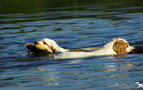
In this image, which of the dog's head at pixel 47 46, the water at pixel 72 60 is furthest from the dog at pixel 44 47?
the water at pixel 72 60

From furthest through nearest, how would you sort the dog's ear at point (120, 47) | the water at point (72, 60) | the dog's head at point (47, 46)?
the dog's head at point (47, 46) < the dog's ear at point (120, 47) < the water at point (72, 60)

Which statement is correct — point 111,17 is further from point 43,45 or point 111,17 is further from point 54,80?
point 54,80

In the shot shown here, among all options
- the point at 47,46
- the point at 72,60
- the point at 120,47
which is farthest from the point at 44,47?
the point at 120,47

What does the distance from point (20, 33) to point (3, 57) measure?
18.8ft

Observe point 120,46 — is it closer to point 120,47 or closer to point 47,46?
point 120,47

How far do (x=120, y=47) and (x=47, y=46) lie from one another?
260cm

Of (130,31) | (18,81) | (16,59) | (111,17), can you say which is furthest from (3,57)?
(111,17)

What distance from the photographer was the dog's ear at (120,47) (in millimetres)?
10960

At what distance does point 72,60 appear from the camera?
11.0 meters

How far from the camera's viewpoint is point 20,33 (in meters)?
18.3

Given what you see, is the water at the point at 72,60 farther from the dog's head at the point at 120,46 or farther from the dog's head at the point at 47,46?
the dog's head at the point at 47,46

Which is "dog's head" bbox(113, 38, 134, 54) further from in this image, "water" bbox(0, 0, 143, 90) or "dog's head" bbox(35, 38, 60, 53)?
"dog's head" bbox(35, 38, 60, 53)

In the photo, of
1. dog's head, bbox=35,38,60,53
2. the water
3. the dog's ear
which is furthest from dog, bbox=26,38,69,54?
the dog's ear

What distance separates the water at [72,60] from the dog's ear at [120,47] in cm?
Result: 20
